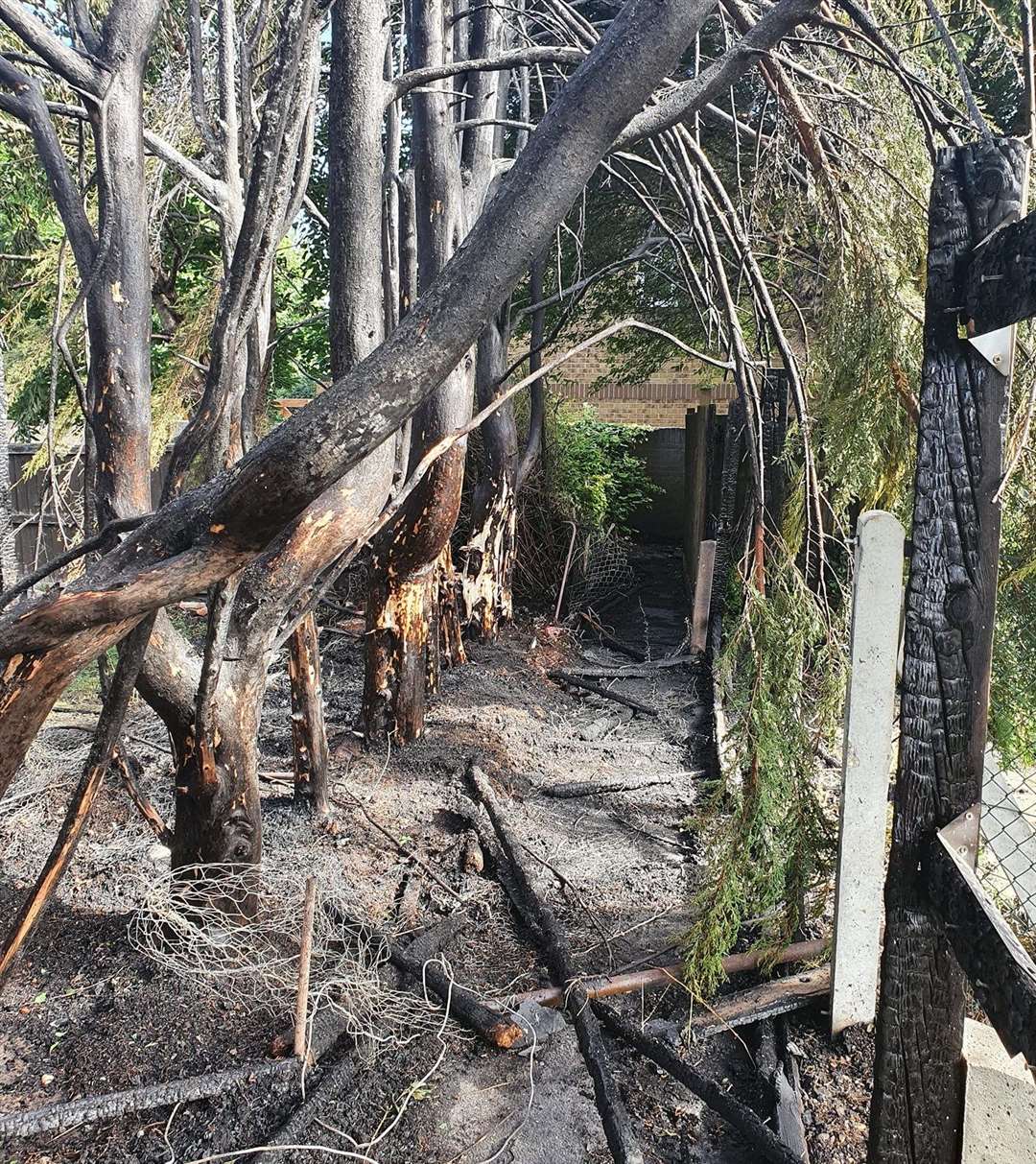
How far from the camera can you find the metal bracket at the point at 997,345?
1615 mm

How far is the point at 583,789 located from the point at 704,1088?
2469mm

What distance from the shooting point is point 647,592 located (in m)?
10.3

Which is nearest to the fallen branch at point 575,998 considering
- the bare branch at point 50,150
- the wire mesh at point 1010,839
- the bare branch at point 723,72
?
the wire mesh at point 1010,839

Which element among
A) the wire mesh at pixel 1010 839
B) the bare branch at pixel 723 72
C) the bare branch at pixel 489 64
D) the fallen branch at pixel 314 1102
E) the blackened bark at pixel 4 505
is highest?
the bare branch at pixel 489 64

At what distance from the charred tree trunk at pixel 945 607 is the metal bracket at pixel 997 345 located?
15mm

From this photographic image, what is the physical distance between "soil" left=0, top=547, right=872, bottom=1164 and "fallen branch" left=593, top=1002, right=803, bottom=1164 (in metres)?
0.06

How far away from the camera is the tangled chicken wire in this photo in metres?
2.81

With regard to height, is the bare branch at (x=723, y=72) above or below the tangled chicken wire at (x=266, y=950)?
above

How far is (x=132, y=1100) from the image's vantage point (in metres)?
2.31

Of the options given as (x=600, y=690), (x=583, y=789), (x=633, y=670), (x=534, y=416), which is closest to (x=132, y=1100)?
(x=583, y=789)

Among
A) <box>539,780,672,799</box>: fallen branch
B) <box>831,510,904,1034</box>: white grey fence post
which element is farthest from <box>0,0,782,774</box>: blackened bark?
<box>539,780,672,799</box>: fallen branch

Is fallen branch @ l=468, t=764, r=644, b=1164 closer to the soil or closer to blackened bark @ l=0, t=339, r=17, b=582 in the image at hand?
the soil

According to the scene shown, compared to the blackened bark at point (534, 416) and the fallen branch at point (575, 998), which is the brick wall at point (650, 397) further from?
the fallen branch at point (575, 998)

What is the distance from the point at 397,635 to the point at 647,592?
210 inches
